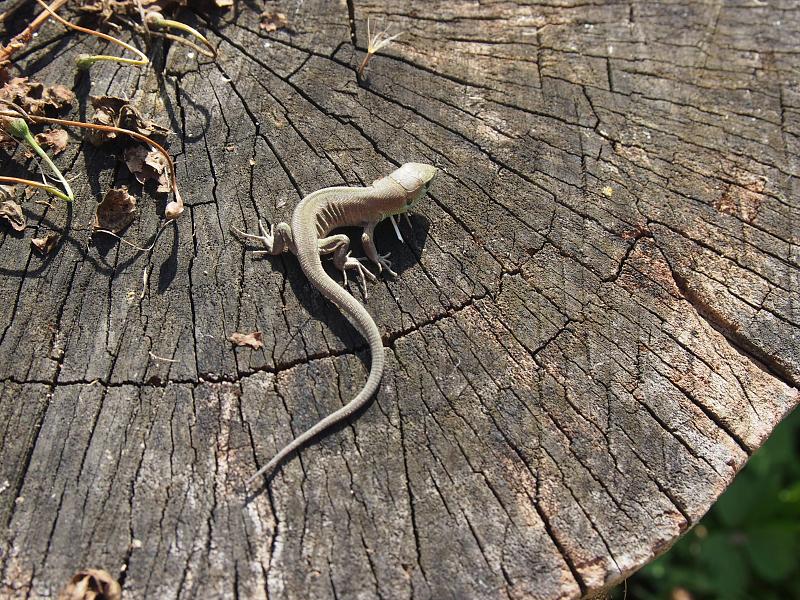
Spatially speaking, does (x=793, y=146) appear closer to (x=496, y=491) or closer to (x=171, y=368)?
(x=496, y=491)

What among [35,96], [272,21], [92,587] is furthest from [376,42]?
[92,587]

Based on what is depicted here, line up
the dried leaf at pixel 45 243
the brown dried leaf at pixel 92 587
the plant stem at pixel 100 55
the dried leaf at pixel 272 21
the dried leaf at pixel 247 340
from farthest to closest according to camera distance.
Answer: the dried leaf at pixel 272 21 < the plant stem at pixel 100 55 < the dried leaf at pixel 45 243 < the dried leaf at pixel 247 340 < the brown dried leaf at pixel 92 587

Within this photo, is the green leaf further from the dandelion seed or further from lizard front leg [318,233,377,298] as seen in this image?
the dandelion seed

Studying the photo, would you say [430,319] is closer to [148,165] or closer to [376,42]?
[148,165]

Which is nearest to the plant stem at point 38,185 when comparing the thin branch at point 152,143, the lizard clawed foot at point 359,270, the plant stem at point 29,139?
the plant stem at point 29,139

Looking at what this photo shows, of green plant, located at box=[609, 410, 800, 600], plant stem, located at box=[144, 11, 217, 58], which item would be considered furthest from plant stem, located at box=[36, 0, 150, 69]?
green plant, located at box=[609, 410, 800, 600]

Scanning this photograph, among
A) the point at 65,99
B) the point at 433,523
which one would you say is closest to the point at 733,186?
the point at 433,523

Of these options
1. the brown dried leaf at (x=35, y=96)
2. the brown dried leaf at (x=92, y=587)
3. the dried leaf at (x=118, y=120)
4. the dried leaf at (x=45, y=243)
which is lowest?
the brown dried leaf at (x=92, y=587)

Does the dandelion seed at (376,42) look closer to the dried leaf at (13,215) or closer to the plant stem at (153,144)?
the plant stem at (153,144)
